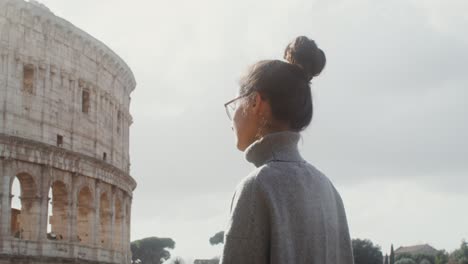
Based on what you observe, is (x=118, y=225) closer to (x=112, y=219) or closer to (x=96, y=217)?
(x=112, y=219)

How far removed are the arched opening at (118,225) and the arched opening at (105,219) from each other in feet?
2.12

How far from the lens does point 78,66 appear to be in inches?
1163

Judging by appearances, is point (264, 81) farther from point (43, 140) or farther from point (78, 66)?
point (78, 66)

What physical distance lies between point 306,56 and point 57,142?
26005 millimetres

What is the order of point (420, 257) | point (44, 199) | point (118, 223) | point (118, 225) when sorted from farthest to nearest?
1. point (420, 257)
2. point (118, 223)
3. point (118, 225)
4. point (44, 199)

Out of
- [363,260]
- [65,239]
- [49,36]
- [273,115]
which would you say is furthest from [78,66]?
[363,260]

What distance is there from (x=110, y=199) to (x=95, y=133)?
3.03 m

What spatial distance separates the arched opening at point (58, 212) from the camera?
2758 centimetres

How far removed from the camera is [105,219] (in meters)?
31.4

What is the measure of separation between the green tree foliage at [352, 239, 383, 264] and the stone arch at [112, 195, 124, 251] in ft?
114

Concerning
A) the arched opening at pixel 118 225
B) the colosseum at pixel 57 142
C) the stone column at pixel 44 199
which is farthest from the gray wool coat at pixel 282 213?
the arched opening at pixel 118 225

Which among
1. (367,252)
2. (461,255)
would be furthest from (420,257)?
(367,252)

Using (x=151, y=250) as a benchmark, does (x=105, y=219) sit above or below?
below

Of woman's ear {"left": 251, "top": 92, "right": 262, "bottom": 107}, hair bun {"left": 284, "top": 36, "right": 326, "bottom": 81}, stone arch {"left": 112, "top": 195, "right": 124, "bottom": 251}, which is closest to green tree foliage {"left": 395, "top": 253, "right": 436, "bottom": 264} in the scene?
stone arch {"left": 112, "top": 195, "right": 124, "bottom": 251}
